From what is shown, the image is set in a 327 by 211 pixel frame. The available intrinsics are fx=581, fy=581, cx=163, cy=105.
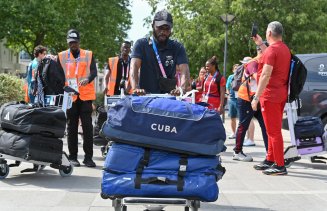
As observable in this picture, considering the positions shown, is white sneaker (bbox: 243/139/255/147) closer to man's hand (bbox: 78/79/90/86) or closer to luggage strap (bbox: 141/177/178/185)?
man's hand (bbox: 78/79/90/86)

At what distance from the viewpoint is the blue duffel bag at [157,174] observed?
413 centimetres

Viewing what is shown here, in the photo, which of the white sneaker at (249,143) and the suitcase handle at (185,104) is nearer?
the suitcase handle at (185,104)

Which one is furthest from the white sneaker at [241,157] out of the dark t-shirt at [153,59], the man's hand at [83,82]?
the dark t-shirt at [153,59]

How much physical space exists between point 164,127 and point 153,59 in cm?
153

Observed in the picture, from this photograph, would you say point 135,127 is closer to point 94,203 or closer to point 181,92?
point 181,92

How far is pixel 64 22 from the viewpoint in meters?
35.5

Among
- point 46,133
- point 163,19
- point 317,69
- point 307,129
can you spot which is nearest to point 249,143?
point 317,69

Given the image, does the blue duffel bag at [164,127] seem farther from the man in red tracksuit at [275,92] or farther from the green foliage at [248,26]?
the green foliage at [248,26]

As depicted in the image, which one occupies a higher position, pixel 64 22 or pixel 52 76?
pixel 64 22

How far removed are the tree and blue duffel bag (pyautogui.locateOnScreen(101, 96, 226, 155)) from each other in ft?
99.7

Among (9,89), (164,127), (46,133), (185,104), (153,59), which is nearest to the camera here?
(164,127)

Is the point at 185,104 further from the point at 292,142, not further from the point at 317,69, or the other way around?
the point at 317,69

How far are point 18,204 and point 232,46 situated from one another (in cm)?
2914

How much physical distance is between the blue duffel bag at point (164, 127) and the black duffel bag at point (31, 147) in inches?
118
